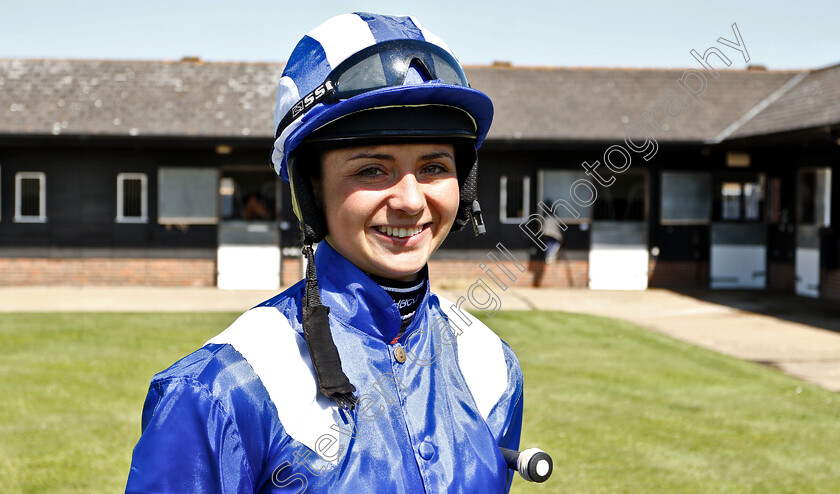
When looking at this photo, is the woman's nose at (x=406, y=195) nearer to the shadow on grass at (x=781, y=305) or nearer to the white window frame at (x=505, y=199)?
the shadow on grass at (x=781, y=305)

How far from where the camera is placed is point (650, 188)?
18.2 m

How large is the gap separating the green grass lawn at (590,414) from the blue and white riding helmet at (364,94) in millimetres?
4046

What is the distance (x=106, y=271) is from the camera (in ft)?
57.5

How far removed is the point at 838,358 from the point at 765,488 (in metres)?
5.12

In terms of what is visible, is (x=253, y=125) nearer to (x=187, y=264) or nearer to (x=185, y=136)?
(x=185, y=136)

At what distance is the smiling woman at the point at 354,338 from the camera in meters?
1.49

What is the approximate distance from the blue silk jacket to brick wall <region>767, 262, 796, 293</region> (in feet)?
56.6

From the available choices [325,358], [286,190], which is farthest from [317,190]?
[286,190]

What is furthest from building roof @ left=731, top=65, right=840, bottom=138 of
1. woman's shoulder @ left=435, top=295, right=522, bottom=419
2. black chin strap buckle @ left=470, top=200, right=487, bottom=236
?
woman's shoulder @ left=435, top=295, right=522, bottom=419

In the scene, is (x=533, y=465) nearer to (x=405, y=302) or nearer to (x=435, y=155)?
(x=405, y=302)

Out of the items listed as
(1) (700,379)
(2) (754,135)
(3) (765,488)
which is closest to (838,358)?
(1) (700,379)

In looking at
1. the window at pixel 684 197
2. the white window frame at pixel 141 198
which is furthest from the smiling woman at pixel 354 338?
the window at pixel 684 197

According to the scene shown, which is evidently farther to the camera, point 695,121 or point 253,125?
point 695,121

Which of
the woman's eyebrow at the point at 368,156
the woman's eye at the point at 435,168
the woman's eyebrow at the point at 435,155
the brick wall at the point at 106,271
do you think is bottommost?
the brick wall at the point at 106,271
